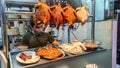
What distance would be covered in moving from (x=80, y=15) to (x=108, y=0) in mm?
595

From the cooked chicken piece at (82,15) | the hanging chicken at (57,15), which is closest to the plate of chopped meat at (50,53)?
the hanging chicken at (57,15)

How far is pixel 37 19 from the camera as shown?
106 cm

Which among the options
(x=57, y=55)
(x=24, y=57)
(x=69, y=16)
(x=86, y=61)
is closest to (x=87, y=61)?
(x=86, y=61)

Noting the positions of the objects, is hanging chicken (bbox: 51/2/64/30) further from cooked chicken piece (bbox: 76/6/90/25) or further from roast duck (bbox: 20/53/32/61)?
roast duck (bbox: 20/53/32/61)

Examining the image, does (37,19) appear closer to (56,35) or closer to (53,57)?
(53,57)

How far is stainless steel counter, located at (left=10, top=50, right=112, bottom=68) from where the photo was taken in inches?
41.7

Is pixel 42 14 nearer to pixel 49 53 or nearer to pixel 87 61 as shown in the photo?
pixel 49 53

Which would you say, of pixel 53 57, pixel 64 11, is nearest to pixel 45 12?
A: pixel 64 11

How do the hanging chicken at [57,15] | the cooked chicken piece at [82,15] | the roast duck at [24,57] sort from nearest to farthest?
1. the roast duck at [24,57]
2. the hanging chicken at [57,15]
3. the cooked chicken piece at [82,15]

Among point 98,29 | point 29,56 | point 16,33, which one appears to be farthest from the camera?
point 98,29

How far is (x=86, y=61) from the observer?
1.23 metres

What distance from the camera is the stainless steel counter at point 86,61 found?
1060 mm

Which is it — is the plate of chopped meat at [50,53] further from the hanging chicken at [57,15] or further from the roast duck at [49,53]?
the hanging chicken at [57,15]

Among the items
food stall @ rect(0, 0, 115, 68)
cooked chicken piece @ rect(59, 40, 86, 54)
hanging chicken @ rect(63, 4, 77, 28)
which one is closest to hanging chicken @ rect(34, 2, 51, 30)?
food stall @ rect(0, 0, 115, 68)
